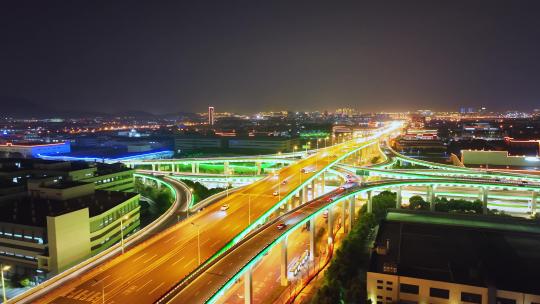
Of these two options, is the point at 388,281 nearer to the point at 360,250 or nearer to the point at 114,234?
the point at 360,250

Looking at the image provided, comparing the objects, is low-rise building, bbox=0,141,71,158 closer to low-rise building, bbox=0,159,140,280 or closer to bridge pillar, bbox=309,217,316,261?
low-rise building, bbox=0,159,140,280

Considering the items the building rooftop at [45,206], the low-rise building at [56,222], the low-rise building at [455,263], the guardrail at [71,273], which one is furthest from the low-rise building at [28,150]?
the low-rise building at [455,263]

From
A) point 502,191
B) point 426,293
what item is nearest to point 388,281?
point 426,293

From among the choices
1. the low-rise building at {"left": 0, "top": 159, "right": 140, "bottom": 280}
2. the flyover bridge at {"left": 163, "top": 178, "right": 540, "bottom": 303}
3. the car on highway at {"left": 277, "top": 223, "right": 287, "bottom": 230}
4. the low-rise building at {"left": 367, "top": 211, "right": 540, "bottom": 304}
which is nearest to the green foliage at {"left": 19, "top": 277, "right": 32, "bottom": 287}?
the low-rise building at {"left": 0, "top": 159, "right": 140, "bottom": 280}

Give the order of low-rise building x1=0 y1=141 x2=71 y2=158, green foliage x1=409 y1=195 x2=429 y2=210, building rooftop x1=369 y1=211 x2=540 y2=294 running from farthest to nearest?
low-rise building x1=0 y1=141 x2=71 y2=158, green foliage x1=409 y1=195 x2=429 y2=210, building rooftop x1=369 y1=211 x2=540 y2=294

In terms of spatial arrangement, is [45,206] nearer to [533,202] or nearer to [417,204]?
[417,204]

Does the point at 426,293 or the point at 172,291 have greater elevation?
the point at 172,291
